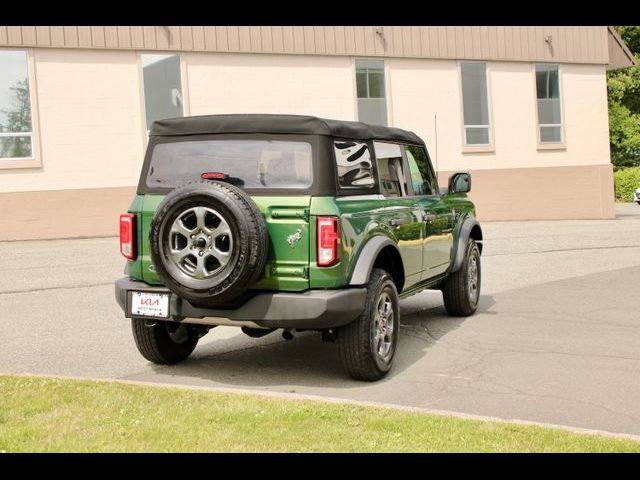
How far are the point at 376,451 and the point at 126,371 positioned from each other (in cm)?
297

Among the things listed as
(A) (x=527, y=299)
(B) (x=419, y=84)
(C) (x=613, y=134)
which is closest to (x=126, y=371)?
(A) (x=527, y=299)

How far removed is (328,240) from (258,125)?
1040 millimetres

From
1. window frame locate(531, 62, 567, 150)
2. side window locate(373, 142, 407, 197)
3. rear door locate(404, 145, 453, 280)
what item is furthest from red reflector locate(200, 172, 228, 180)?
window frame locate(531, 62, 567, 150)

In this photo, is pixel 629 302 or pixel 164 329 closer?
pixel 164 329

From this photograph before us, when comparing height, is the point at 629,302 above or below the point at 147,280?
below

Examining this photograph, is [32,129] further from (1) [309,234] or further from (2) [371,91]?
(1) [309,234]

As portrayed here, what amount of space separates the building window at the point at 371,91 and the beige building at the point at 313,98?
44 mm

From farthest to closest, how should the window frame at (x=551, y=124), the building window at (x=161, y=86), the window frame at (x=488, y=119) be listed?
the window frame at (x=551, y=124)
the window frame at (x=488, y=119)
the building window at (x=161, y=86)

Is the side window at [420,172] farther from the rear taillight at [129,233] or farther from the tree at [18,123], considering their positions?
the tree at [18,123]

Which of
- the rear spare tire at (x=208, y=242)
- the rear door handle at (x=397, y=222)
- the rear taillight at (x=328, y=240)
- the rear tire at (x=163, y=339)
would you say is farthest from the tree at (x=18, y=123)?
the rear taillight at (x=328, y=240)

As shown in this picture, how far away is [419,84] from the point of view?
84.0 ft

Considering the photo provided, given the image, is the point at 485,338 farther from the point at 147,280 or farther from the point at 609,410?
the point at 147,280

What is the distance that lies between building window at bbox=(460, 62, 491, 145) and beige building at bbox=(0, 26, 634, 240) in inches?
1.7

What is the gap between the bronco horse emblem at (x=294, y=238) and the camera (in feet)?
20.2
